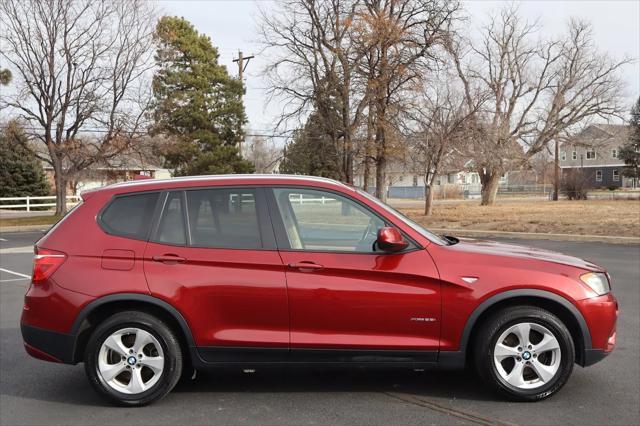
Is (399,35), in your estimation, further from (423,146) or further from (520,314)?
(520,314)

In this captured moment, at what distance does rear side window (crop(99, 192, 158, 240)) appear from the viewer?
4168 mm

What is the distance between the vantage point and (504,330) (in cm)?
398

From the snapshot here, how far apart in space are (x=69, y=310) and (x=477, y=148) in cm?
3240

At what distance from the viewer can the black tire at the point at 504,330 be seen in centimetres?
397

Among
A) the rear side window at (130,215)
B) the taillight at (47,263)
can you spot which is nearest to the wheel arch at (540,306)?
the rear side window at (130,215)

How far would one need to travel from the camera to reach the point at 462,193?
72438 mm

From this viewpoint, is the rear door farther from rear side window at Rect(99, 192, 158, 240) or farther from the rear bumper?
the rear bumper

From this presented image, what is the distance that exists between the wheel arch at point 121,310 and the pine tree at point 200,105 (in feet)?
114

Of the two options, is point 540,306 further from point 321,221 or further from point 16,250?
point 16,250

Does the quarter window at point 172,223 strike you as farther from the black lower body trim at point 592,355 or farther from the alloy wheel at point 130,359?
the black lower body trim at point 592,355

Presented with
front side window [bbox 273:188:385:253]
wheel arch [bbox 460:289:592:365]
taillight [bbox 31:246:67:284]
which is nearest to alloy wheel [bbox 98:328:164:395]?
taillight [bbox 31:246:67:284]

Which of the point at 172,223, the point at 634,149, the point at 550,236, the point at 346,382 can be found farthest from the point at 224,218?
the point at 634,149

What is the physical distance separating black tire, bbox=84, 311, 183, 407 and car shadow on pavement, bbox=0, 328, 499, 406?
0.23 meters

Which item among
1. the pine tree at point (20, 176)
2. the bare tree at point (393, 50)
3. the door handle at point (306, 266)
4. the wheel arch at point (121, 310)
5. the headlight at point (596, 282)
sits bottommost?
the wheel arch at point (121, 310)
